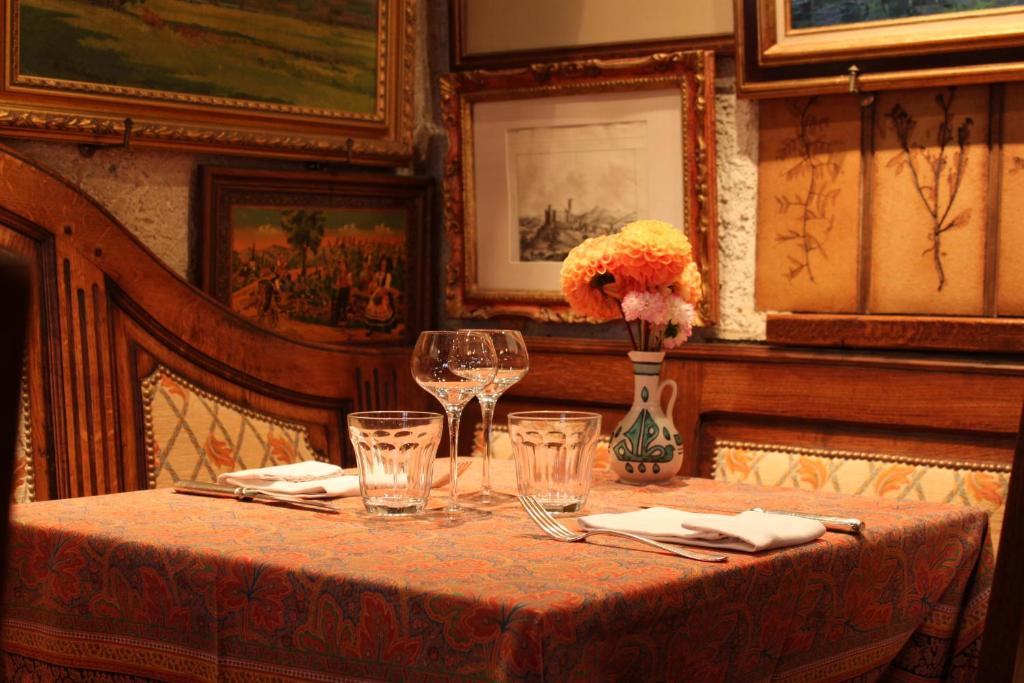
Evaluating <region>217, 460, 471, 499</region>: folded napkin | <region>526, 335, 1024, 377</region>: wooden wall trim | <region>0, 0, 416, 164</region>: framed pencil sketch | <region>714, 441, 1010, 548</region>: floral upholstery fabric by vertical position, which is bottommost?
<region>714, 441, 1010, 548</region>: floral upholstery fabric

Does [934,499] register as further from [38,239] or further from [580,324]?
[38,239]

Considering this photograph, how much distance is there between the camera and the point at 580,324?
12.0 ft

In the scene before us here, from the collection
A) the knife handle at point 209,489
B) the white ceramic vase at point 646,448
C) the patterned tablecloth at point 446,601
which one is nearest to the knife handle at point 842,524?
the patterned tablecloth at point 446,601

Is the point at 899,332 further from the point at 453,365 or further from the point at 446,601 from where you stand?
the point at 446,601

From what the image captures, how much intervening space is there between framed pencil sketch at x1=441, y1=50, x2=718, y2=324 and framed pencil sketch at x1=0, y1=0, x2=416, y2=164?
22cm

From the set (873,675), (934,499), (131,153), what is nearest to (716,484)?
(873,675)

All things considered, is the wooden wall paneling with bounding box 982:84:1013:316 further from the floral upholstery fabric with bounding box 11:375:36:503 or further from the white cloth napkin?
the floral upholstery fabric with bounding box 11:375:36:503

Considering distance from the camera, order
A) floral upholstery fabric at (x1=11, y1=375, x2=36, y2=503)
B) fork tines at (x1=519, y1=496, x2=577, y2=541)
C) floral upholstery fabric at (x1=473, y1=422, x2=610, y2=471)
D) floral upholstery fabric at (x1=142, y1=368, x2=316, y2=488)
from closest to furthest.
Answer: fork tines at (x1=519, y1=496, x2=577, y2=541), floral upholstery fabric at (x1=11, y1=375, x2=36, y2=503), floral upholstery fabric at (x1=142, y1=368, x2=316, y2=488), floral upholstery fabric at (x1=473, y1=422, x2=610, y2=471)

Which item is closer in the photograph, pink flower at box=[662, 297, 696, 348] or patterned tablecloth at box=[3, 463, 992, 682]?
patterned tablecloth at box=[3, 463, 992, 682]

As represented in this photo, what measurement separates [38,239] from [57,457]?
46 centimetres

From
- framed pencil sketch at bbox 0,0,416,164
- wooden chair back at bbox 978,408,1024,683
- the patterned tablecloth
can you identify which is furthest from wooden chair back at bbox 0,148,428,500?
wooden chair back at bbox 978,408,1024,683

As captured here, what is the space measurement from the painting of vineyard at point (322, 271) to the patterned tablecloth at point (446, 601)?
1.50 m

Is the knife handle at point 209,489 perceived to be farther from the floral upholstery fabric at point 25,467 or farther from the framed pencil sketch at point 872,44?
the framed pencil sketch at point 872,44

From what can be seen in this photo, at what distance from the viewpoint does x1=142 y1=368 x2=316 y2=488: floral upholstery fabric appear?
2996 mm
